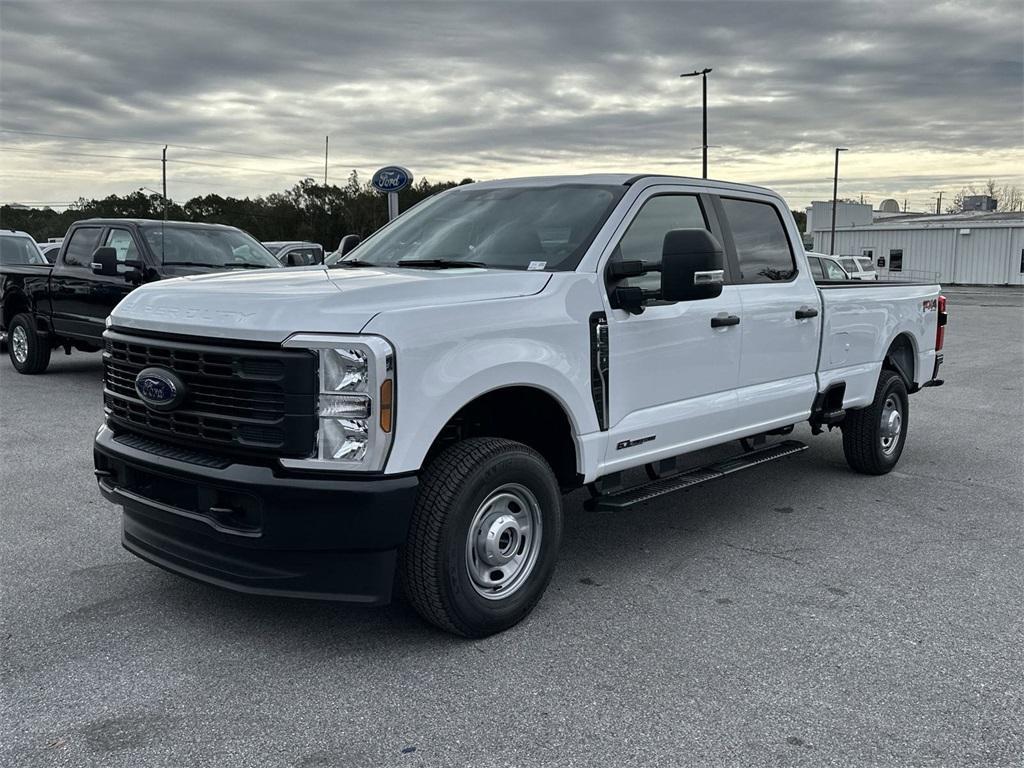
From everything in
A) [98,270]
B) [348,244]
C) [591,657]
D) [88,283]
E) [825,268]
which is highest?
[825,268]

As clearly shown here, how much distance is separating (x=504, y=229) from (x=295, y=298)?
1.57 meters

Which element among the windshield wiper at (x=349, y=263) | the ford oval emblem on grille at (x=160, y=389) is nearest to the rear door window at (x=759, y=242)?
the windshield wiper at (x=349, y=263)

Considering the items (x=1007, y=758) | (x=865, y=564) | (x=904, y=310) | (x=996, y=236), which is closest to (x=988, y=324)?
(x=904, y=310)

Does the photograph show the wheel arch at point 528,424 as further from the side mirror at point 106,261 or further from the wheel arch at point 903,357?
the side mirror at point 106,261

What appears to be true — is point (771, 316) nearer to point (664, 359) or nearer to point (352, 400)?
point (664, 359)

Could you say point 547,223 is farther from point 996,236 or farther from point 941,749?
point 996,236

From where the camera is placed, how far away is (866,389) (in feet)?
22.3

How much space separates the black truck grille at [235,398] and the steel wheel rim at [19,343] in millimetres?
9264

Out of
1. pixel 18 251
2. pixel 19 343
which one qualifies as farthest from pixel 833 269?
pixel 18 251

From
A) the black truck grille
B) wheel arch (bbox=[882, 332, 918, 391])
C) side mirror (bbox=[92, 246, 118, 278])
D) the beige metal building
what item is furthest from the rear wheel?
the beige metal building

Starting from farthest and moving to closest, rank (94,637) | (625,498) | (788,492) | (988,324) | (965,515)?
(988,324) → (788,492) → (965,515) → (625,498) → (94,637)

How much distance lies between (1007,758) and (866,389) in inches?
A: 157

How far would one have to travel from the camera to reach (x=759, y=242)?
592 cm

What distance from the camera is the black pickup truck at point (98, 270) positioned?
10.6m
